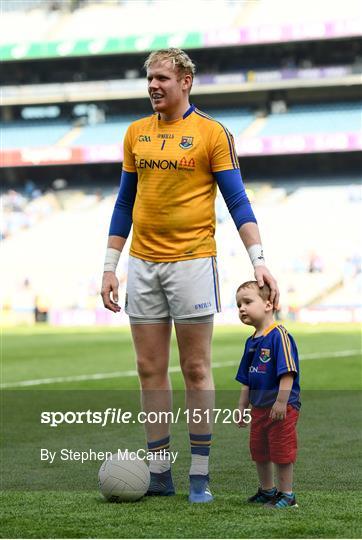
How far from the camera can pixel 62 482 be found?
249 inches

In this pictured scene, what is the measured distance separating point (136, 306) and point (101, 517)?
1.20m

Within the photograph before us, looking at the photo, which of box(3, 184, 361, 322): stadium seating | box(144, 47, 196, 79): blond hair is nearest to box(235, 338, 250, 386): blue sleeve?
box(144, 47, 196, 79): blond hair

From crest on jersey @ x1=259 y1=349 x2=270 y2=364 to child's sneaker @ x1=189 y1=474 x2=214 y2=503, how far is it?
2.43 ft

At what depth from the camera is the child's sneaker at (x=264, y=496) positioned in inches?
208

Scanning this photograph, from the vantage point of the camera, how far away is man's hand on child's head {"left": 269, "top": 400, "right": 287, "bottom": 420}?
16.5ft

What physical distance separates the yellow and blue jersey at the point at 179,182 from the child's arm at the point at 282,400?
2.88 ft

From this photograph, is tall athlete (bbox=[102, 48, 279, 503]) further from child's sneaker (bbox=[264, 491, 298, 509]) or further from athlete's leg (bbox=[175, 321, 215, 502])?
child's sneaker (bbox=[264, 491, 298, 509])

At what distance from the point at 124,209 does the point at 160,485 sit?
Result: 157cm

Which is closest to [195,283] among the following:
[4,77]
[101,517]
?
[101,517]

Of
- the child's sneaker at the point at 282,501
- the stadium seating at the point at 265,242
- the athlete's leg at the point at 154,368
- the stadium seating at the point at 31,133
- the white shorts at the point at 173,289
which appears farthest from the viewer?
the stadium seating at the point at 31,133

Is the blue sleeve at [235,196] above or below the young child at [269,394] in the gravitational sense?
above

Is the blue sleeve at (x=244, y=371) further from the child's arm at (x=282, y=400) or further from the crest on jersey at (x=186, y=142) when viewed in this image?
the crest on jersey at (x=186, y=142)

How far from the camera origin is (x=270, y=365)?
204 inches

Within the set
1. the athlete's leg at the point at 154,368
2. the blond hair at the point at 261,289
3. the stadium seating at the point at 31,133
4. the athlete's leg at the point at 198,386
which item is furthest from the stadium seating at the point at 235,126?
the blond hair at the point at 261,289
